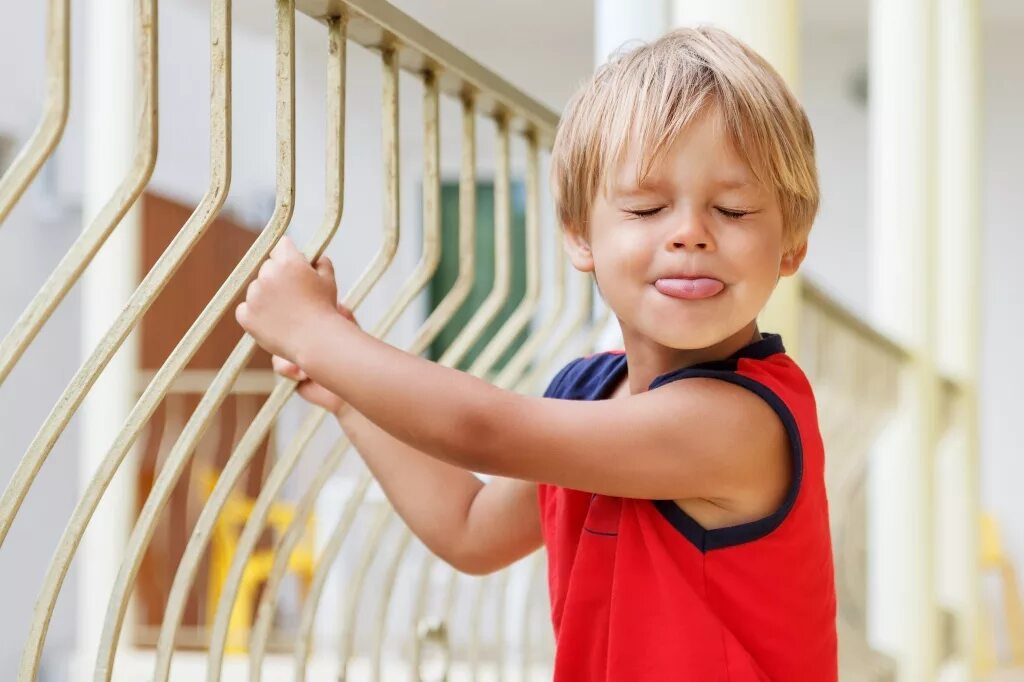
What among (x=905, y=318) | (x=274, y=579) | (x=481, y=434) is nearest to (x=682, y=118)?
(x=481, y=434)

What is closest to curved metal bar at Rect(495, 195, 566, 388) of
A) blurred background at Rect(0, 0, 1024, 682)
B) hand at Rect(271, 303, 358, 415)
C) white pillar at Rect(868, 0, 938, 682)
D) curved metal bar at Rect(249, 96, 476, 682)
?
blurred background at Rect(0, 0, 1024, 682)

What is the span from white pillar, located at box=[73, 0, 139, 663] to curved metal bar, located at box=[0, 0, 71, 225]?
3.06 meters

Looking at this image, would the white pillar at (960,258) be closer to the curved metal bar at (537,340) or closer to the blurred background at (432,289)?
the blurred background at (432,289)

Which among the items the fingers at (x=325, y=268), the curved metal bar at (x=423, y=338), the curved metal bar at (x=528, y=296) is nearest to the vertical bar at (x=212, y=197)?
the fingers at (x=325, y=268)

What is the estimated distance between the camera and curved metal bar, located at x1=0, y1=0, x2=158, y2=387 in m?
0.82

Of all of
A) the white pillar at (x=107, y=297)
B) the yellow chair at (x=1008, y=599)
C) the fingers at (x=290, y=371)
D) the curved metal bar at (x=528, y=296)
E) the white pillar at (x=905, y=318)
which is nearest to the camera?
the fingers at (x=290, y=371)

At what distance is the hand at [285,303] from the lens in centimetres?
99

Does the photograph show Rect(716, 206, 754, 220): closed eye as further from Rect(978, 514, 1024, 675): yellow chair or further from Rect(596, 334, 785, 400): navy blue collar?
Rect(978, 514, 1024, 675): yellow chair

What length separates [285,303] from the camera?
1.00 metres

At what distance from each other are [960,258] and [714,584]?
4.30 meters

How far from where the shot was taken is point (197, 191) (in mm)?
7430

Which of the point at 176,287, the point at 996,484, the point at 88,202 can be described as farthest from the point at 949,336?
the point at 176,287

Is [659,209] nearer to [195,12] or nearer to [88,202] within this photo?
[88,202]

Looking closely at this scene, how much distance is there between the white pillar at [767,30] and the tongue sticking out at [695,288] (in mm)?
738
